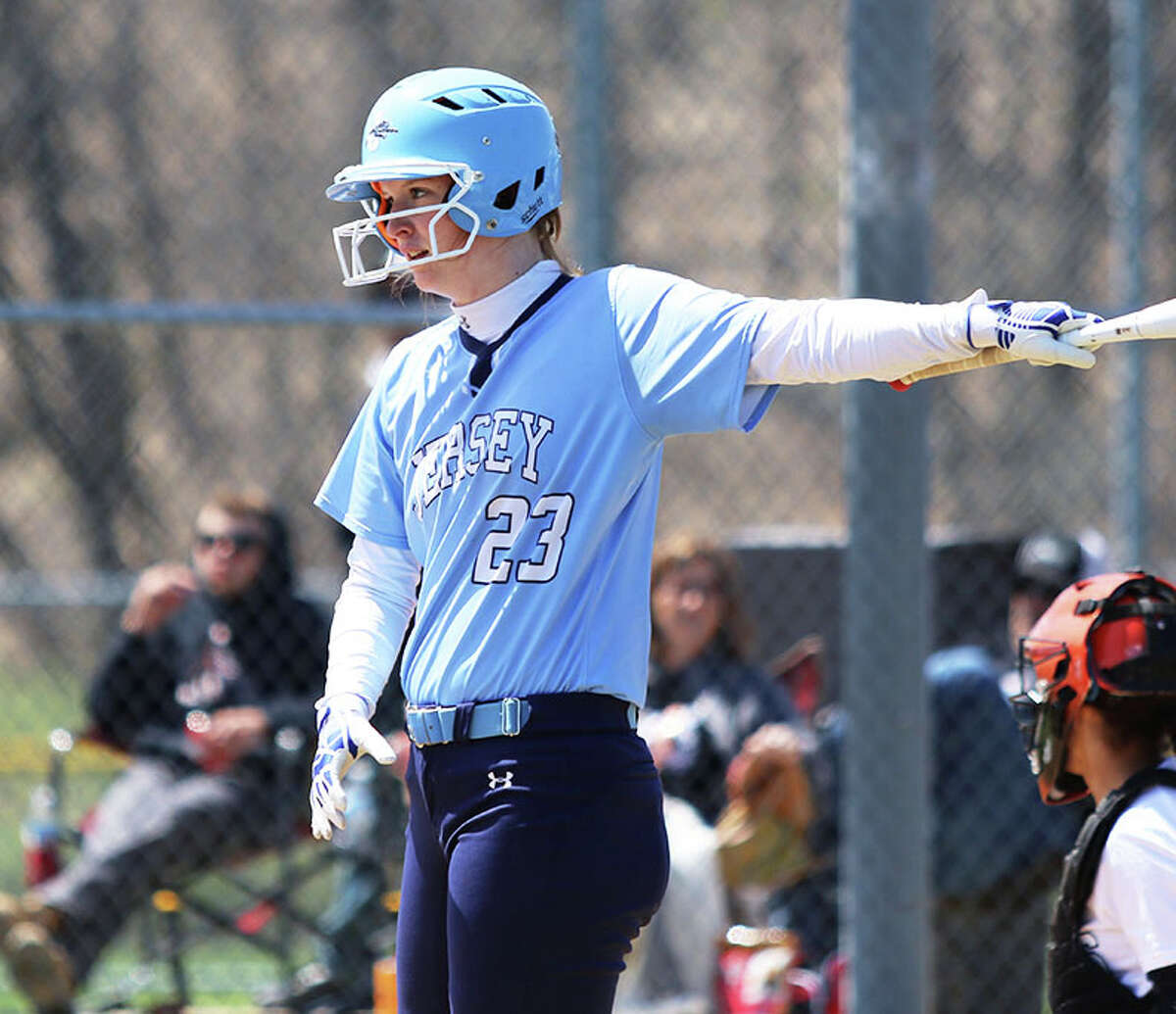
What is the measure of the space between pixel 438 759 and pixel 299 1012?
2796 millimetres

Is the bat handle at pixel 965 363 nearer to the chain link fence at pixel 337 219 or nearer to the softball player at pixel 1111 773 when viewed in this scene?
the softball player at pixel 1111 773

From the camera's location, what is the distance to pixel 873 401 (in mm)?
4188

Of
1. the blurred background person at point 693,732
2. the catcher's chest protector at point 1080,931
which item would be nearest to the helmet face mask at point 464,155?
the catcher's chest protector at point 1080,931

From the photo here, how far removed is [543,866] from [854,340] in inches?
32.0

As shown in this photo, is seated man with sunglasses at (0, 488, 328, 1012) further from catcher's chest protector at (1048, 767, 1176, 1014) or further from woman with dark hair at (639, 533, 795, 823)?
catcher's chest protector at (1048, 767, 1176, 1014)

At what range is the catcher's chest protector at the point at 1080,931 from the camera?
8.56 ft

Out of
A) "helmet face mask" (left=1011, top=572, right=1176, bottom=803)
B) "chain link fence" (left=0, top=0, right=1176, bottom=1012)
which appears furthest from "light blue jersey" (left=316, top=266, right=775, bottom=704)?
"chain link fence" (left=0, top=0, right=1176, bottom=1012)

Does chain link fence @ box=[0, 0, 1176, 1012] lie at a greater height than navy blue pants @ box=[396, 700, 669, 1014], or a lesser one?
greater

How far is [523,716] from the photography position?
250cm

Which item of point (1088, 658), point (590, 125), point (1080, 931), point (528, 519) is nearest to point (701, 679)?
point (590, 125)

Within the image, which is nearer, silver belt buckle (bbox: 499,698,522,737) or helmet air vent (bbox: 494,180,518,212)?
silver belt buckle (bbox: 499,698,522,737)

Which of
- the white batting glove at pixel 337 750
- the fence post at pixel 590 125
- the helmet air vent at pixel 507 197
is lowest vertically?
the white batting glove at pixel 337 750

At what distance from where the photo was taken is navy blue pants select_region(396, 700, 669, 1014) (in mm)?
2447

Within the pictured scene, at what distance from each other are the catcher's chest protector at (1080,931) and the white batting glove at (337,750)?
100cm
